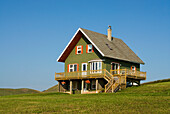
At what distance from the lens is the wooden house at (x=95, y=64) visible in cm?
4056

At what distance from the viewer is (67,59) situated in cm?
4697

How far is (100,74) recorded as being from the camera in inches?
1591

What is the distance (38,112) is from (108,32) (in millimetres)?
32098

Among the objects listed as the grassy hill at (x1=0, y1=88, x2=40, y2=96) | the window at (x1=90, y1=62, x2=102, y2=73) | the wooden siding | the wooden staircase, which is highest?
the wooden siding

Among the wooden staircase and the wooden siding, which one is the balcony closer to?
the wooden staircase

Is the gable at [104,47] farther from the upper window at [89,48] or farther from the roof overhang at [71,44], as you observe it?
the upper window at [89,48]

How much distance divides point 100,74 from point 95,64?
102 inches

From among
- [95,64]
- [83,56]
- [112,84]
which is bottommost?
[112,84]

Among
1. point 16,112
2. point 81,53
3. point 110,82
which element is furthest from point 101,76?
point 16,112

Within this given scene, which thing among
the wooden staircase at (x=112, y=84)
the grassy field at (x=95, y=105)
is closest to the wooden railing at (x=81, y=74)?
the wooden staircase at (x=112, y=84)

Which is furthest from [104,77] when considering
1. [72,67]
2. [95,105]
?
[95,105]

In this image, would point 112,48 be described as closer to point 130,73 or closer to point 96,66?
point 96,66

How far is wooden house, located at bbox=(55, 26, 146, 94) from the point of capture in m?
40.6

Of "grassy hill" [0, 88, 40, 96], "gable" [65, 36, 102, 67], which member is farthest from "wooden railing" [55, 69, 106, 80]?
"grassy hill" [0, 88, 40, 96]
